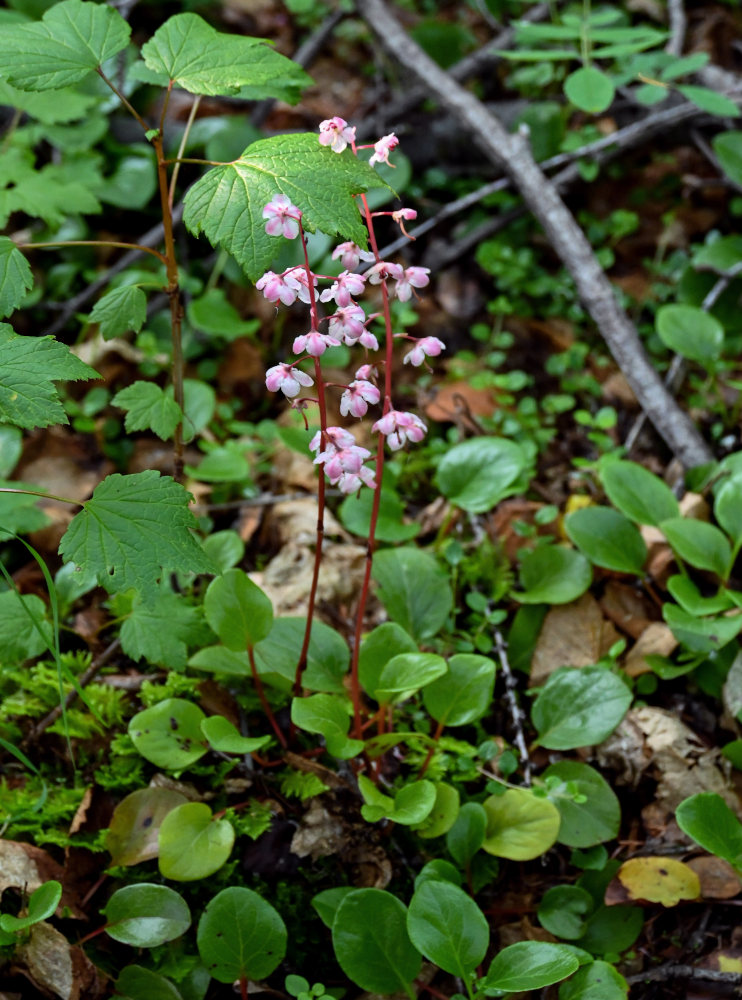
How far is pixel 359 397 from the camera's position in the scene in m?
1.30

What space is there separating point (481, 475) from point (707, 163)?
72.8 inches

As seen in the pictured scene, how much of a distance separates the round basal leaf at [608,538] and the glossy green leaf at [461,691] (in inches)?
19.7

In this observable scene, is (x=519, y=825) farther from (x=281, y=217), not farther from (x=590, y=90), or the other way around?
(x=590, y=90)

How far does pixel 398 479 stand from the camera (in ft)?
7.92

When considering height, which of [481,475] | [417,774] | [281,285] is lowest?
[417,774]

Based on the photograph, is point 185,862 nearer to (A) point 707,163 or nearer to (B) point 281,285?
(B) point 281,285

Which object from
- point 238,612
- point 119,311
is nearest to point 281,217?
point 119,311

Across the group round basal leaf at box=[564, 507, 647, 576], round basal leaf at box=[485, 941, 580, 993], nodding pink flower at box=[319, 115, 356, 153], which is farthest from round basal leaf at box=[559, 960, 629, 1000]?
nodding pink flower at box=[319, 115, 356, 153]

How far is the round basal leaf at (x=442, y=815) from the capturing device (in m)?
1.55

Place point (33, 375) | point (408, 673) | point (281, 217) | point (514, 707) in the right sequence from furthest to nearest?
point (514, 707), point (408, 673), point (33, 375), point (281, 217)

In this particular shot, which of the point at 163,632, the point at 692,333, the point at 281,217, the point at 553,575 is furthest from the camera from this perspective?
the point at 692,333

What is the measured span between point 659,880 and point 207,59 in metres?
1.83

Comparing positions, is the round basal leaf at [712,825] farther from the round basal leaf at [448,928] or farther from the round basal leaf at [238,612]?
the round basal leaf at [238,612]

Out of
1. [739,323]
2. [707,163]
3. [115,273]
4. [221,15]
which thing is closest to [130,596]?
[115,273]
